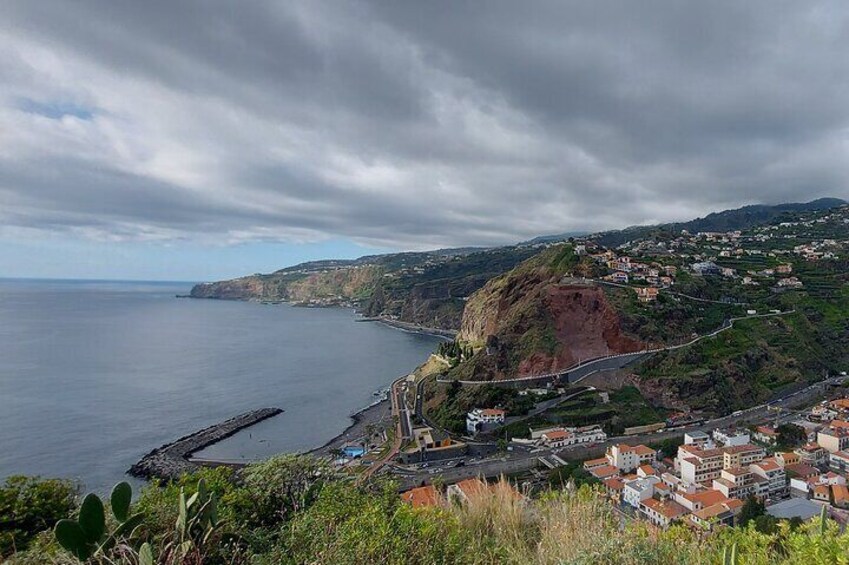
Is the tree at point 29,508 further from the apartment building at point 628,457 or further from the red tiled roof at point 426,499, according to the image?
the apartment building at point 628,457

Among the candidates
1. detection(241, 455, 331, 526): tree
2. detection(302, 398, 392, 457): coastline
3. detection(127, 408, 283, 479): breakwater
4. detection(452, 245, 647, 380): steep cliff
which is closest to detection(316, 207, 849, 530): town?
detection(302, 398, 392, 457): coastline

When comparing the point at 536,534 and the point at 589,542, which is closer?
the point at 589,542

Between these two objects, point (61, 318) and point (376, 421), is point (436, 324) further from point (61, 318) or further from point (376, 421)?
point (61, 318)

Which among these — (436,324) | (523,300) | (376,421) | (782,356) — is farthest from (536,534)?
(436,324)

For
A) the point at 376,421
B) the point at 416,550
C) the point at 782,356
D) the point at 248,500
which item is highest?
the point at 416,550

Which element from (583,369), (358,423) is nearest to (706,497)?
(583,369)

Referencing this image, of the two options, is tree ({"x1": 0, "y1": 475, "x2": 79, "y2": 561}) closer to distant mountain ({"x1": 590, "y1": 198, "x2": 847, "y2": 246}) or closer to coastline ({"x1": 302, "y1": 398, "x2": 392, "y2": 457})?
coastline ({"x1": 302, "y1": 398, "x2": 392, "y2": 457})
